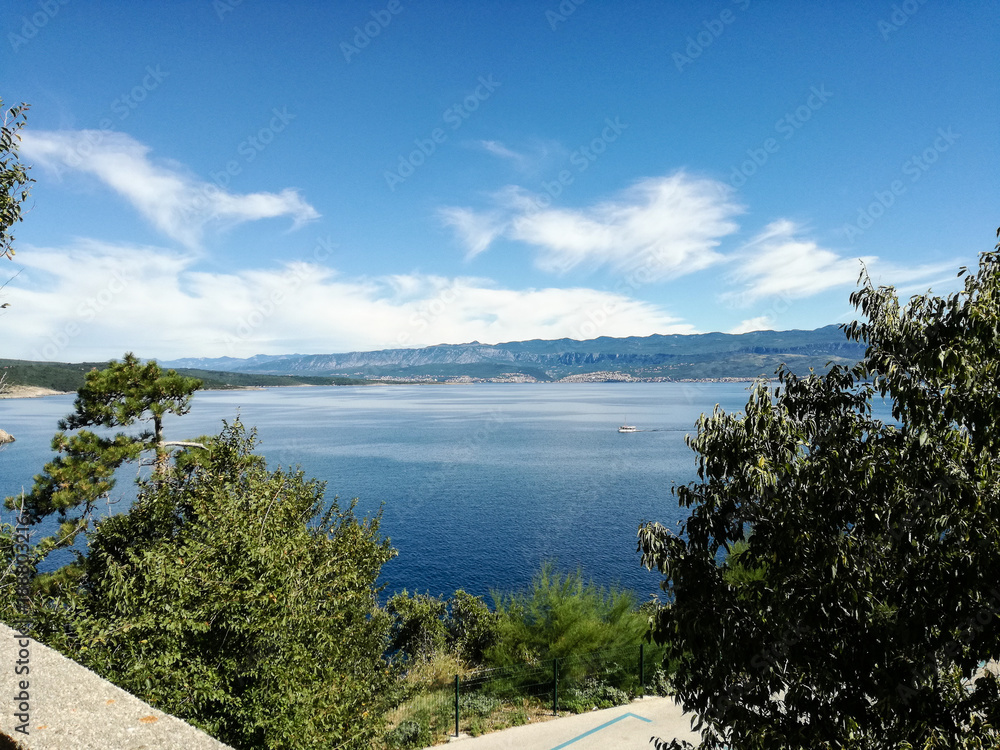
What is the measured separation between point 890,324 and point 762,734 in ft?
15.6

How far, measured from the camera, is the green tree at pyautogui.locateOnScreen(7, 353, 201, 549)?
18391mm

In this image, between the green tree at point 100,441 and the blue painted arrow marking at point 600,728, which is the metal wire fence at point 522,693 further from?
the green tree at point 100,441

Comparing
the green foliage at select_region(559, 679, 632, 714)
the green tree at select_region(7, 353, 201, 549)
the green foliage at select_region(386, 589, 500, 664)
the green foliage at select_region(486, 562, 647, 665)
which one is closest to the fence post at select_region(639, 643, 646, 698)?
the green foliage at select_region(559, 679, 632, 714)

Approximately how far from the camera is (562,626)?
20000 millimetres

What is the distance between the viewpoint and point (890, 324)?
240 inches

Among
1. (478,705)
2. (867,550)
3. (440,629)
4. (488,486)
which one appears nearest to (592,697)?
(478,705)

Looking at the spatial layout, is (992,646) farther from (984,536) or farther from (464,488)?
(464,488)

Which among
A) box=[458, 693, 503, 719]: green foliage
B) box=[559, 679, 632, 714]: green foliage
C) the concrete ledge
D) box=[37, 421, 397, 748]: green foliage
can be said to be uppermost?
the concrete ledge

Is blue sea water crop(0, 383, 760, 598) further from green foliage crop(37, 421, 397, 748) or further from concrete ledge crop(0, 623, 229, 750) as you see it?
green foliage crop(37, 421, 397, 748)

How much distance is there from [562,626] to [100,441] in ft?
60.2

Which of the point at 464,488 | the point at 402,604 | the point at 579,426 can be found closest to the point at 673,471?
the point at 464,488

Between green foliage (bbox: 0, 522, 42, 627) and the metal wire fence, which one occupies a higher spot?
green foliage (bbox: 0, 522, 42, 627)

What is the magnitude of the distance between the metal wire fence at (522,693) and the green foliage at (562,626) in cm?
54

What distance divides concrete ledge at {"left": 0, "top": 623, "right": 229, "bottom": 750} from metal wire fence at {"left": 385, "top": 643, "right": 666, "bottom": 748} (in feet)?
44.4
